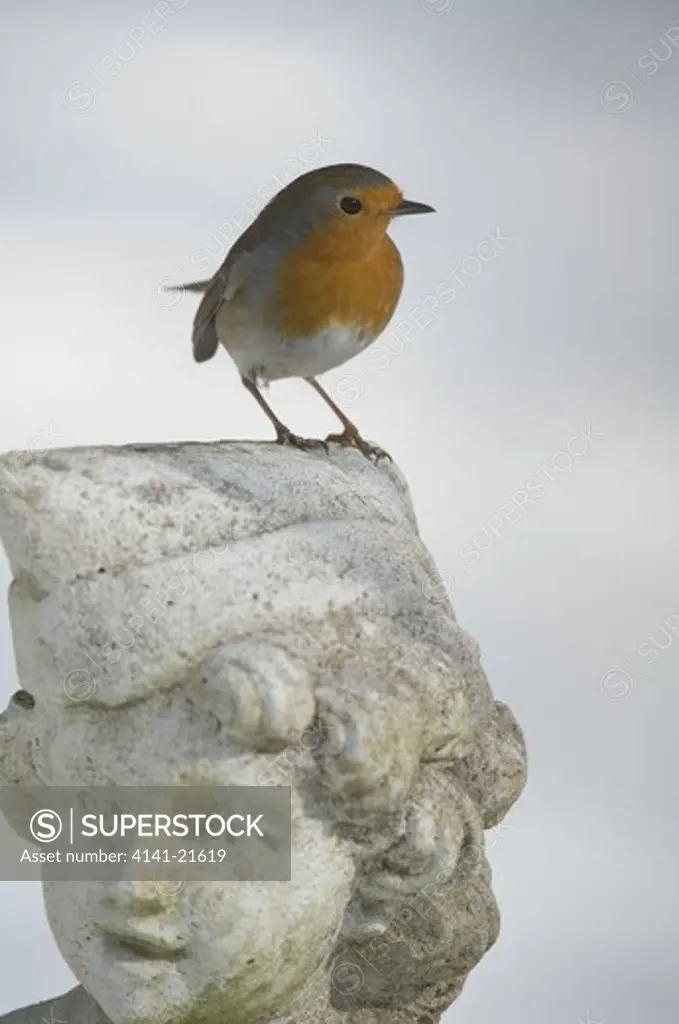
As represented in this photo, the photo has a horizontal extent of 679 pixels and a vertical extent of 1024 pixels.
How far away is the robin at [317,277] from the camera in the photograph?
3.23m

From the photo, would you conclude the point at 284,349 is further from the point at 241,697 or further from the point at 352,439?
the point at 241,697

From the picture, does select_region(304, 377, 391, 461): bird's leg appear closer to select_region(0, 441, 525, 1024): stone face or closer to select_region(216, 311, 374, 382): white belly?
select_region(216, 311, 374, 382): white belly

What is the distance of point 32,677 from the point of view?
2756mm

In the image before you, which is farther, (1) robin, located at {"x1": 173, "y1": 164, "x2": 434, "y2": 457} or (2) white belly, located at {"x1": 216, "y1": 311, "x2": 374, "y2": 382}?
(2) white belly, located at {"x1": 216, "y1": 311, "x2": 374, "y2": 382}

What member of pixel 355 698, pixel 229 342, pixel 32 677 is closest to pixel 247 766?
pixel 355 698

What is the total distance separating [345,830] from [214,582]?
0.38 meters

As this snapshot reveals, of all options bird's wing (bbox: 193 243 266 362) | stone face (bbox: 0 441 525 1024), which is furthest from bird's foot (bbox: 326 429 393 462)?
stone face (bbox: 0 441 525 1024)

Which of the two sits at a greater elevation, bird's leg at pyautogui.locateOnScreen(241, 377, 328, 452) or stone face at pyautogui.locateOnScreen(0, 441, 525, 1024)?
bird's leg at pyautogui.locateOnScreen(241, 377, 328, 452)

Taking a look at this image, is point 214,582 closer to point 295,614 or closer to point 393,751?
point 295,614

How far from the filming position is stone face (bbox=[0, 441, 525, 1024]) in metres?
2.62

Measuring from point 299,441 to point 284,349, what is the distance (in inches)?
8.4

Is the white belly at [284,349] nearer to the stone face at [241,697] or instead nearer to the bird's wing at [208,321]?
the bird's wing at [208,321]

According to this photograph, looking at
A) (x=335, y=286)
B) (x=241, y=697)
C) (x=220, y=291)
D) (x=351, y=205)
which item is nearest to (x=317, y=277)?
(x=335, y=286)

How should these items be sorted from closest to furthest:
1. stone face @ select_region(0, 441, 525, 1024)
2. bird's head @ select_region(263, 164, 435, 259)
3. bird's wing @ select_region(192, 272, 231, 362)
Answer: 1. stone face @ select_region(0, 441, 525, 1024)
2. bird's head @ select_region(263, 164, 435, 259)
3. bird's wing @ select_region(192, 272, 231, 362)
